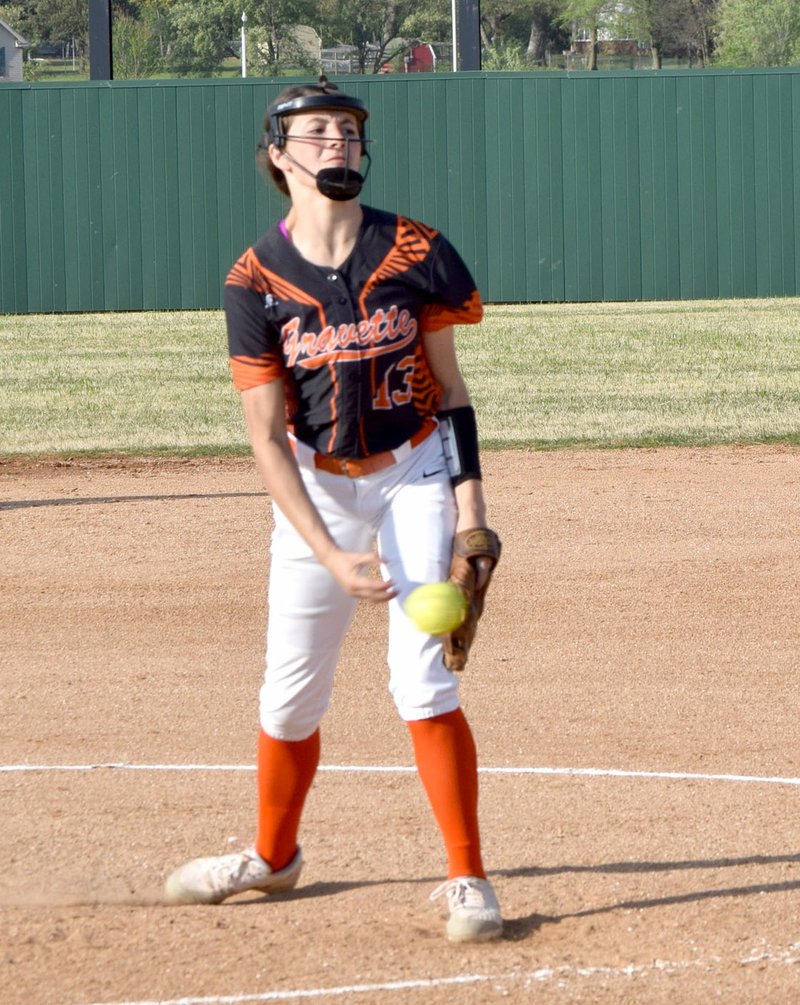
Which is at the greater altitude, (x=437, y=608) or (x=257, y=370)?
(x=257, y=370)

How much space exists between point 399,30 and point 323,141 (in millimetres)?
21752

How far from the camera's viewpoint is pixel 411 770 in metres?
4.81

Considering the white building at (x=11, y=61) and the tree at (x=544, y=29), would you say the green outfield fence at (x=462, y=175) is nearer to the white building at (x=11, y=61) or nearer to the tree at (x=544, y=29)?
the white building at (x=11, y=61)

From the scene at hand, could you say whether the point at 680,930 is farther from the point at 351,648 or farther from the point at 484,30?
the point at 484,30

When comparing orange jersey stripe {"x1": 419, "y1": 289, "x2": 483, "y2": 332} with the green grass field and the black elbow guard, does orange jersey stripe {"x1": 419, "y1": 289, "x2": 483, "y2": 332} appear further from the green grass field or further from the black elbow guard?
the green grass field

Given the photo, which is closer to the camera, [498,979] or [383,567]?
[498,979]

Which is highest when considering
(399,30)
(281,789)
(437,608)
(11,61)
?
(11,61)

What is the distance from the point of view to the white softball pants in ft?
11.3

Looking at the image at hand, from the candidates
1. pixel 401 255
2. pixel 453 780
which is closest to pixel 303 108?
pixel 401 255

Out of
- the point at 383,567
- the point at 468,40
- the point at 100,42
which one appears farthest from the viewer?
the point at 468,40

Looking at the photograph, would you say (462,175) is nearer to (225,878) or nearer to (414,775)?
(414,775)

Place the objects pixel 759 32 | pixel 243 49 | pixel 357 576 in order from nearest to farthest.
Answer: pixel 357 576
pixel 243 49
pixel 759 32

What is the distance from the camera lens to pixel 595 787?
15.2 feet

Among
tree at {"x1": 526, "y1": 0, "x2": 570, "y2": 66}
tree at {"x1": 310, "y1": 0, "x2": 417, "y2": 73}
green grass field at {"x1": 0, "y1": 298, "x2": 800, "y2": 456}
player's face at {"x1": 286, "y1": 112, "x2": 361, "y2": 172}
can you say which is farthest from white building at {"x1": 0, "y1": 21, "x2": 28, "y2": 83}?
player's face at {"x1": 286, "y1": 112, "x2": 361, "y2": 172}
